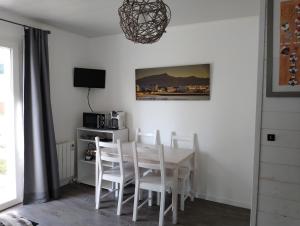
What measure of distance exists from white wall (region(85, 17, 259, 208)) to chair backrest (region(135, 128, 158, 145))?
105 mm

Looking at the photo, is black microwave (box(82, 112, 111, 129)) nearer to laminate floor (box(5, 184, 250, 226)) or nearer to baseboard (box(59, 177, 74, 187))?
baseboard (box(59, 177, 74, 187))

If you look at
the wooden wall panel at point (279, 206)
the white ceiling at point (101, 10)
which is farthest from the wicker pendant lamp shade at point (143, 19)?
the wooden wall panel at point (279, 206)

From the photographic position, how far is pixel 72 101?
4105mm

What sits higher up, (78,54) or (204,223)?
(78,54)

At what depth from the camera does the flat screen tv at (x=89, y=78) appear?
13.4 ft

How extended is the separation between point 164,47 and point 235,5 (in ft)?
3.99

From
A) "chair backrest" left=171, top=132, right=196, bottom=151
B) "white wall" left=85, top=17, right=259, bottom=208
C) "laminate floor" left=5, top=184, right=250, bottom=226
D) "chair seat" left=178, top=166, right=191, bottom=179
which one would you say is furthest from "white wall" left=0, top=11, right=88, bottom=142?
"chair seat" left=178, top=166, right=191, bottom=179

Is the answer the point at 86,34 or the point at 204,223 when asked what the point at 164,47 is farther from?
the point at 204,223

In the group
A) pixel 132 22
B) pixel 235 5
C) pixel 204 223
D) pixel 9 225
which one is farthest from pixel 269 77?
pixel 9 225

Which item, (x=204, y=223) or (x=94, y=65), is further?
(x=94, y=65)

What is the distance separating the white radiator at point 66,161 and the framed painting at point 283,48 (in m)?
3.02

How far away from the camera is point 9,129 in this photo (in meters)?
3.21

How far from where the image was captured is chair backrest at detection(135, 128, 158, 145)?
3.77m

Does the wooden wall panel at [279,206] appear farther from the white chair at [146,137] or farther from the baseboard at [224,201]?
the white chair at [146,137]
